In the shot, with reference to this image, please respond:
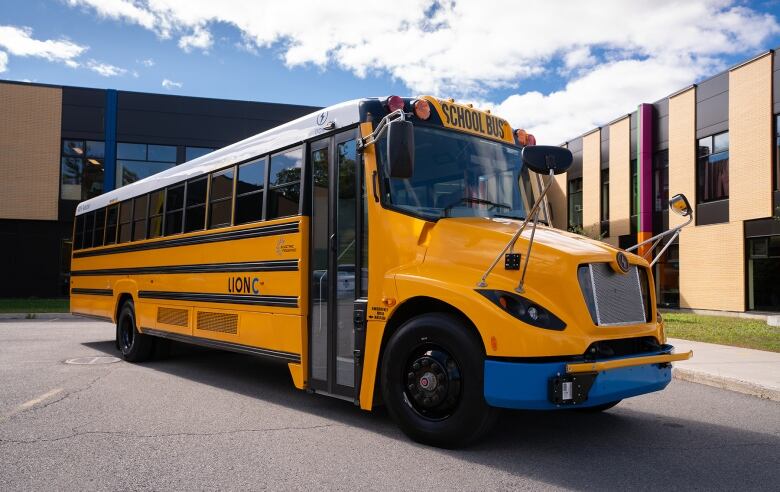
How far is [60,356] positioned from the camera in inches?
400

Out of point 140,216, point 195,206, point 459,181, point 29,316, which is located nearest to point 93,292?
point 140,216

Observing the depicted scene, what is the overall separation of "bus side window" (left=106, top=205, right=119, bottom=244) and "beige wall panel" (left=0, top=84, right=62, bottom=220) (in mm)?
18098

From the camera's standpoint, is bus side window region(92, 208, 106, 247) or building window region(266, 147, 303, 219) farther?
bus side window region(92, 208, 106, 247)

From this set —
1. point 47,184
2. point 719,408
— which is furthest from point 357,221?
point 47,184

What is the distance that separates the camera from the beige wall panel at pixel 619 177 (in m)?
25.5

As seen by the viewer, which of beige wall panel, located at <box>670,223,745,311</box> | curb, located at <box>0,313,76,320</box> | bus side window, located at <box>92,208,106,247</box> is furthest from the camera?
beige wall panel, located at <box>670,223,745,311</box>

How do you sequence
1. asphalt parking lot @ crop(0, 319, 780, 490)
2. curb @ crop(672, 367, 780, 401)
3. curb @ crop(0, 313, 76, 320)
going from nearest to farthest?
asphalt parking lot @ crop(0, 319, 780, 490) < curb @ crop(672, 367, 780, 401) < curb @ crop(0, 313, 76, 320)

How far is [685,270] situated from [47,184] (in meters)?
25.8

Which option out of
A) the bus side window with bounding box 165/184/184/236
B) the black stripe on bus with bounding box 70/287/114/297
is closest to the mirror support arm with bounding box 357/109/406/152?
the bus side window with bounding box 165/184/184/236

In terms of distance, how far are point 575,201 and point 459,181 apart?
26128 mm

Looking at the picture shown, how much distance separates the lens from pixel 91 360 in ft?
31.9

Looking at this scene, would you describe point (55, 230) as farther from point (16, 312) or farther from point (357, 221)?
point (357, 221)

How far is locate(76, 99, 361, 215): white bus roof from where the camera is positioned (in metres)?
5.66

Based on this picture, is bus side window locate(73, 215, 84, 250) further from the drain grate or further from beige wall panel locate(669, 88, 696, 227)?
beige wall panel locate(669, 88, 696, 227)
